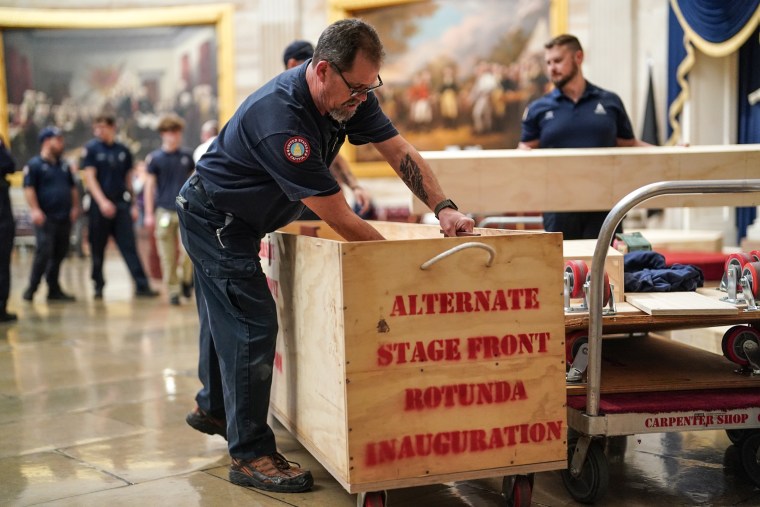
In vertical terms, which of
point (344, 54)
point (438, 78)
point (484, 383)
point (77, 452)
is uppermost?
point (438, 78)

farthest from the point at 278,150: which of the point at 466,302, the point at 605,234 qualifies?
the point at 605,234

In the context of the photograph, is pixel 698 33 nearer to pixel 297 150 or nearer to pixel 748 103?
pixel 748 103

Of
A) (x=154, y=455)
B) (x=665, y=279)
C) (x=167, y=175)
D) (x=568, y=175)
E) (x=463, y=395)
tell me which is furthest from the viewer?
(x=167, y=175)

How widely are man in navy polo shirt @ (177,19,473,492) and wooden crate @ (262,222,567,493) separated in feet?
0.85

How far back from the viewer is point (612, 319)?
3.17 metres

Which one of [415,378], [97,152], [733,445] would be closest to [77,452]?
[415,378]

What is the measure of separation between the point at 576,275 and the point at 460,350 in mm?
727

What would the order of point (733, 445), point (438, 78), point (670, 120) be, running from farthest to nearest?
point (438, 78)
point (670, 120)
point (733, 445)

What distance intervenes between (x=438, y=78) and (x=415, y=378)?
40.8ft

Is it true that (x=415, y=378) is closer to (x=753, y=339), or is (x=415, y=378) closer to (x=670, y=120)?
(x=753, y=339)

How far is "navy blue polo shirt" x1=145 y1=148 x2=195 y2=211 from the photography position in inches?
358

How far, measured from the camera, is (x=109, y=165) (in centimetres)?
970

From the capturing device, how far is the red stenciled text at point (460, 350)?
278cm

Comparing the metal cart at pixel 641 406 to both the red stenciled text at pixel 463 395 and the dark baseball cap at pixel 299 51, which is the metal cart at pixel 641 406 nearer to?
the red stenciled text at pixel 463 395
